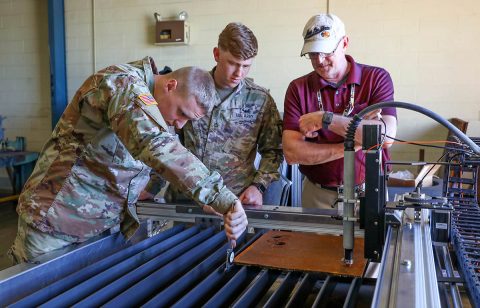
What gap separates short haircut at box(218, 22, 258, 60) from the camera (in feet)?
5.93

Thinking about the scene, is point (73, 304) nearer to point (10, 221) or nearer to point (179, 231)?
point (179, 231)

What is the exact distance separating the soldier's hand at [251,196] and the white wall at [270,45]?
8.61 feet

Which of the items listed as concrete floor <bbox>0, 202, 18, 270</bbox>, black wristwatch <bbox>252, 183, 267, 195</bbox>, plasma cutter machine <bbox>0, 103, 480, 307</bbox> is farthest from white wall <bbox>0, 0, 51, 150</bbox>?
plasma cutter machine <bbox>0, 103, 480, 307</bbox>

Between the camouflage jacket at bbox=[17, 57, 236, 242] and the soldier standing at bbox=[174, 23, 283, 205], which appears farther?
the soldier standing at bbox=[174, 23, 283, 205]

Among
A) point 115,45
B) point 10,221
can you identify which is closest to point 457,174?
point 115,45

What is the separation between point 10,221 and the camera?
4797 mm

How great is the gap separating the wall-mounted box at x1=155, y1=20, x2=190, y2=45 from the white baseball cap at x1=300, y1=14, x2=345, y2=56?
9.65 feet

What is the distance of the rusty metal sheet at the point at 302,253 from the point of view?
1165mm

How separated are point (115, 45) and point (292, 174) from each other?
2.71 m

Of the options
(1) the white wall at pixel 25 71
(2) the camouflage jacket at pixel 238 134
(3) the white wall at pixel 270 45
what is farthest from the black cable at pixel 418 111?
(1) the white wall at pixel 25 71

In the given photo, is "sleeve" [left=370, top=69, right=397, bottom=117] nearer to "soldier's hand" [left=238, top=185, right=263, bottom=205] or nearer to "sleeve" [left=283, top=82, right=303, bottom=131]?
"sleeve" [left=283, top=82, right=303, bottom=131]

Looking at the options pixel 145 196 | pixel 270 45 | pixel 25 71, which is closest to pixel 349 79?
pixel 145 196

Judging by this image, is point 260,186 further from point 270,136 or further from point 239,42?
point 239,42

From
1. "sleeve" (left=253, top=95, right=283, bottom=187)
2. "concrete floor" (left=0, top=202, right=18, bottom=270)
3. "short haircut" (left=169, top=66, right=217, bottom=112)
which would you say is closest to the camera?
"short haircut" (left=169, top=66, right=217, bottom=112)
